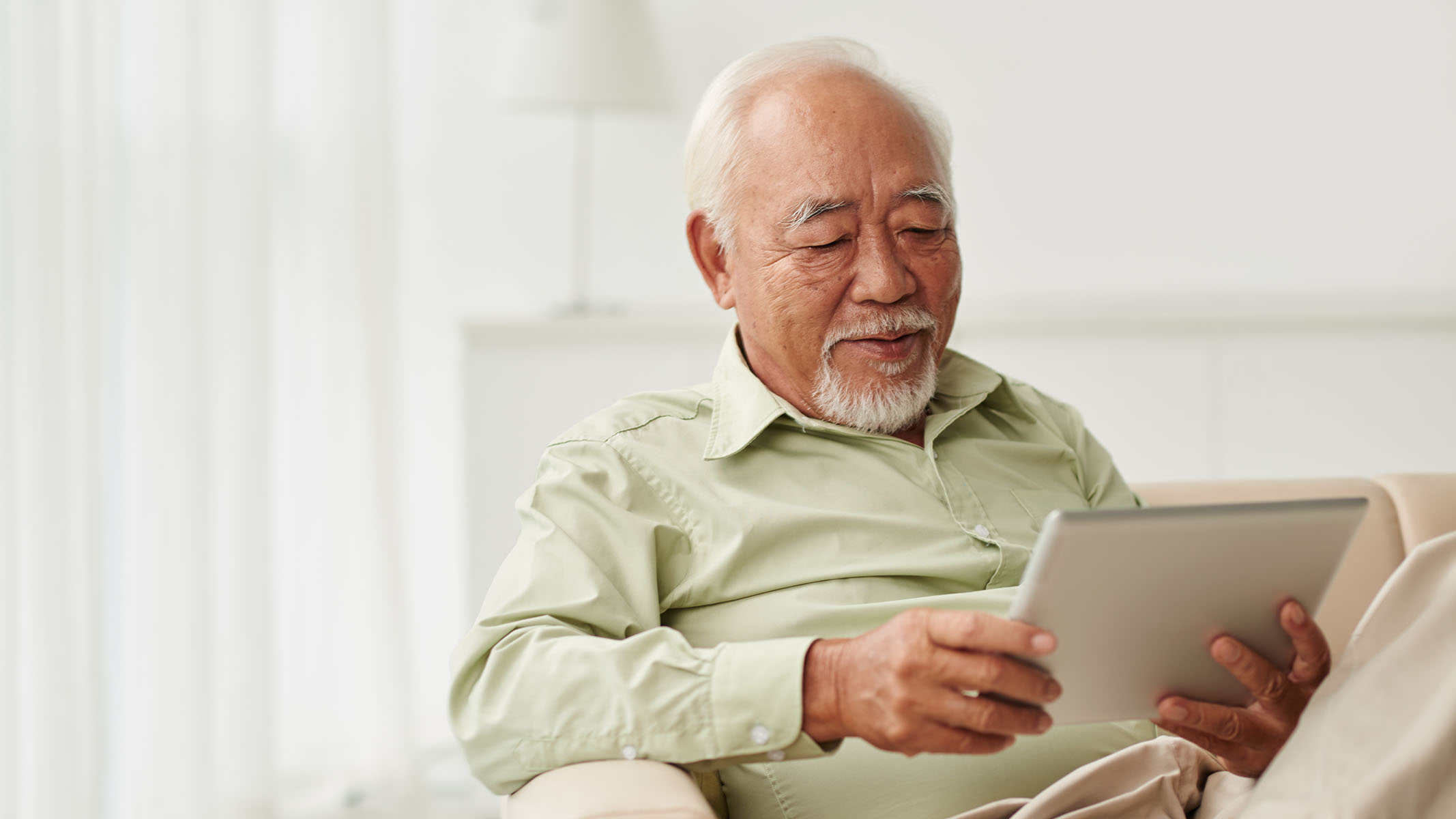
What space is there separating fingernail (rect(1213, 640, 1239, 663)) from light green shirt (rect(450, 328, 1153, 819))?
0.30 metres

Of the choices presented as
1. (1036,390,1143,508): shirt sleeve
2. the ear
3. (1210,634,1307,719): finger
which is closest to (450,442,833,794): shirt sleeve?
(1210,634,1307,719): finger

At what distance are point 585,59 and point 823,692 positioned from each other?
2296 millimetres

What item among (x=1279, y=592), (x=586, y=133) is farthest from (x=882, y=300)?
(x=586, y=133)

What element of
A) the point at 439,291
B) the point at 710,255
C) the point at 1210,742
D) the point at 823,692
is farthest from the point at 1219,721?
the point at 439,291

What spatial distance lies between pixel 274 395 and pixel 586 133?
3.73ft

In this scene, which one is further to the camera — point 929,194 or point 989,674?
point 929,194

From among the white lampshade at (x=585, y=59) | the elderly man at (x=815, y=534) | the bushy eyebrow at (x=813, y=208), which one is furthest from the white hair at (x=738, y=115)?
the white lampshade at (x=585, y=59)

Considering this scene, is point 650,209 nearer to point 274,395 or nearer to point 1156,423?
point 274,395

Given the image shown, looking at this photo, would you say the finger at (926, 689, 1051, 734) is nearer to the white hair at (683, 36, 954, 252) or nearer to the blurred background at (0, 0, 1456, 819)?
the white hair at (683, 36, 954, 252)

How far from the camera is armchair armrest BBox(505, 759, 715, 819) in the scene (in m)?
1.07

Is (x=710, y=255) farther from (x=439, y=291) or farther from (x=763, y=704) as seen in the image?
(x=439, y=291)

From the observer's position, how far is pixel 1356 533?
65.9 inches

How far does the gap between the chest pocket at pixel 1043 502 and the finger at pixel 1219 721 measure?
41 cm

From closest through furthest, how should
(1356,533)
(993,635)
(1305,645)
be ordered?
(993,635) → (1305,645) → (1356,533)
